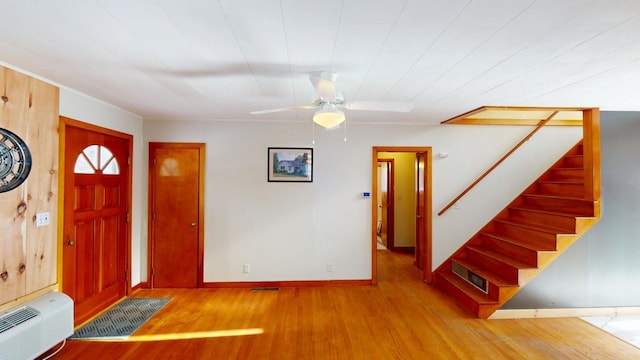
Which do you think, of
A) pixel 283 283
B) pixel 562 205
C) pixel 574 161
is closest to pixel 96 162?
pixel 283 283

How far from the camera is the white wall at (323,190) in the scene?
3.95m

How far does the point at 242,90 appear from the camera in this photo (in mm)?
2670

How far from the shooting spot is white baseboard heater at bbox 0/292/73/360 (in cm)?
198

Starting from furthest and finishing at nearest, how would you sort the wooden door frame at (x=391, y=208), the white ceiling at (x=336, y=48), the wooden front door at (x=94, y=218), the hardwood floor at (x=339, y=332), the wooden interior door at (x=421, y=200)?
the wooden door frame at (x=391, y=208) → the wooden interior door at (x=421, y=200) → the wooden front door at (x=94, y=218) → the hardwood floor at (x=339, y=332) → the white ceiling at (x=336, y=48)

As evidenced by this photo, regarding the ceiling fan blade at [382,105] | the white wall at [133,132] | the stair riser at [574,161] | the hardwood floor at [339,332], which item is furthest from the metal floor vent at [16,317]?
the stair riser at [574,161]

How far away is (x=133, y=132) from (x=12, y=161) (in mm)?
1585

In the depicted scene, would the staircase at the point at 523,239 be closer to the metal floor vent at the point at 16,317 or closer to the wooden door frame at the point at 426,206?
the wooden door frame at the point at 426,206

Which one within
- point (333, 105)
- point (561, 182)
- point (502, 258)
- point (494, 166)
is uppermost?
point (333, 105)

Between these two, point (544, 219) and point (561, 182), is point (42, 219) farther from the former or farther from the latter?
point (561, 182)

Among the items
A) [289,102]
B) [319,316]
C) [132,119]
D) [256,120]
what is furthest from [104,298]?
[289,102]

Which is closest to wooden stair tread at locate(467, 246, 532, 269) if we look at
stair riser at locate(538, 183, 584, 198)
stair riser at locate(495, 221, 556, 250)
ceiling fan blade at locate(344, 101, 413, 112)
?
stair riser at locate(495, 221, 556, 250)

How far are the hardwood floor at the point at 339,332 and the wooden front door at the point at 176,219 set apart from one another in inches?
11.2

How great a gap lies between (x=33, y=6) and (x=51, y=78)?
1357mm

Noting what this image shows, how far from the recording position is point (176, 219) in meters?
3.89
